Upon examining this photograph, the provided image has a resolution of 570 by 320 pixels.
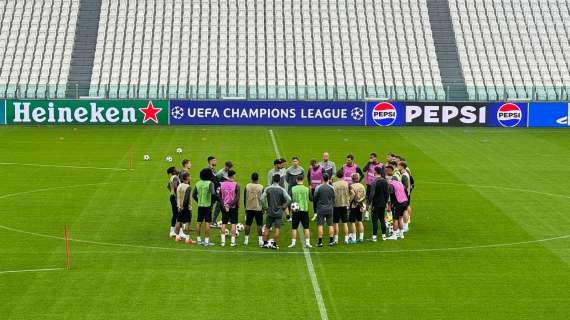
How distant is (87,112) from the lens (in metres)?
55.3

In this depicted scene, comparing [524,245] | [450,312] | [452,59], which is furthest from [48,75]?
[450,312]

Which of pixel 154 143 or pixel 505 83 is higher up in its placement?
pixel 505 83

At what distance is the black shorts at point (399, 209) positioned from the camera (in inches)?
983

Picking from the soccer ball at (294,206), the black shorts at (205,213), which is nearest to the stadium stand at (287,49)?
the black shorts at (205,213)

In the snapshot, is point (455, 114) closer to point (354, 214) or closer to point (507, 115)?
point (507, 115)

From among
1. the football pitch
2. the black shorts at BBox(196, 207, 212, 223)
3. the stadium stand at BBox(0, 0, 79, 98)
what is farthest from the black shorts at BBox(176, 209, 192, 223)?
the stadium stand at BBox(0, 0, 79, 98)

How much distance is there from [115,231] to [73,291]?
618 cm

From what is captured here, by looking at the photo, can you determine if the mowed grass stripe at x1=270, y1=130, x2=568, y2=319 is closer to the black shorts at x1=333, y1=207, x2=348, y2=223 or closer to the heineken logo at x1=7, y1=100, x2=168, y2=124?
the black shorts at x1=333, y1=207, x2=348, y2=223

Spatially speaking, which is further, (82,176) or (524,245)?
(82,176)

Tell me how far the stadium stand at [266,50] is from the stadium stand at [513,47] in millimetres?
2560

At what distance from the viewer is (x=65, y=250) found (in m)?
23.4

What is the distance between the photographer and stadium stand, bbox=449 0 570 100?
6412cm

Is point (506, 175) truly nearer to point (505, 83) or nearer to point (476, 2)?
point (505, 83)

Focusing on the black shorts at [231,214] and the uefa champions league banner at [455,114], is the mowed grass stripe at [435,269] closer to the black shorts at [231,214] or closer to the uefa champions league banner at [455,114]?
the black shorts at [231,214]
